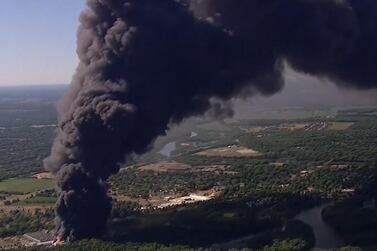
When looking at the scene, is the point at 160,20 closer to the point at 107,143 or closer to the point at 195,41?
the point at 195,41

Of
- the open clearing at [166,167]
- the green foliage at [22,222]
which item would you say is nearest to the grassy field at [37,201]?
the green foliage at [22,222]

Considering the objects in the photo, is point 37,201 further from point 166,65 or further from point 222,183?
point 166,65

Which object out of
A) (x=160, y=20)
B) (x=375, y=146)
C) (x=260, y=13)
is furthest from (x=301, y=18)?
(x=375, y=146)

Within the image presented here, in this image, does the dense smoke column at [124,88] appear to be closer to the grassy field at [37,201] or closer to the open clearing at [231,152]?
the grassy field at [37,201]

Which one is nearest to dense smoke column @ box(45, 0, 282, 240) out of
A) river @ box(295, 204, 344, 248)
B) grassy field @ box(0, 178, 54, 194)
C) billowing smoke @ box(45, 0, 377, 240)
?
billowing smoke @ box(45, 0, 377, 240)

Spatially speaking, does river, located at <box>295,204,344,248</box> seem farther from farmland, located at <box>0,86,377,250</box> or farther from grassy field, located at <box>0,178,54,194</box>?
grassy field, located at <box>0,178,54,194</box>

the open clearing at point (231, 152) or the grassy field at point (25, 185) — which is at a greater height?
the open clearing at point (231, 152)
